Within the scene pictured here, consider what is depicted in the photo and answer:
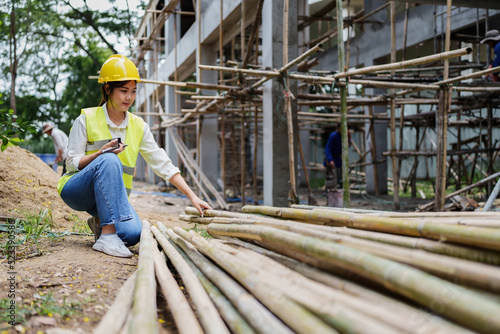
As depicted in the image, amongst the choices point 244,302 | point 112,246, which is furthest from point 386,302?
point 112,246

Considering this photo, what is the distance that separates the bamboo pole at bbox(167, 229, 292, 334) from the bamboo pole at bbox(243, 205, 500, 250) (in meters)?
0.66

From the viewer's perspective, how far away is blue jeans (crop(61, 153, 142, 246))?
9.78ft

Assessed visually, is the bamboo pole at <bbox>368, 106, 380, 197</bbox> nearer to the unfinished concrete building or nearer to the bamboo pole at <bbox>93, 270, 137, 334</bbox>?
the unfinished concrete building

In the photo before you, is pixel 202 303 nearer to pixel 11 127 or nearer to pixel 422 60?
pixel 11 127

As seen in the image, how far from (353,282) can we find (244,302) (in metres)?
0.43

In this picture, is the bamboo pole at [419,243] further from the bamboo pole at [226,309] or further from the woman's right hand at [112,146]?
the woman's right hand at [112,146]

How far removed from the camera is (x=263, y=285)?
5.36 ft

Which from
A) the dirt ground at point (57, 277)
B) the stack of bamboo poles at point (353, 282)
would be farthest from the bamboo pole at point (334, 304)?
the dirt ground at point (57, 277)

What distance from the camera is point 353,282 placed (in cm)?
162

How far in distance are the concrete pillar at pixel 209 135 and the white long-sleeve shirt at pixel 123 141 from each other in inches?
283

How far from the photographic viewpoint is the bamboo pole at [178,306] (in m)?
1.55

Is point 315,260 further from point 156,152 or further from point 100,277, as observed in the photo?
point 156,152

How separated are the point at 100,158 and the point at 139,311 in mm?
1709

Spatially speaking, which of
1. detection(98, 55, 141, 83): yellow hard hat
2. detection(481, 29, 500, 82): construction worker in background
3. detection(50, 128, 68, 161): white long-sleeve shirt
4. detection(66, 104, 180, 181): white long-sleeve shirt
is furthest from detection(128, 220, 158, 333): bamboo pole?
detection(50, 128, 68, 161): white long-sleeve shirt
